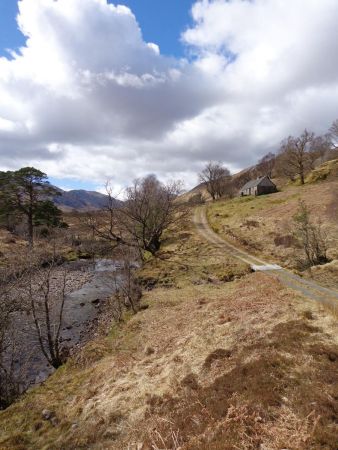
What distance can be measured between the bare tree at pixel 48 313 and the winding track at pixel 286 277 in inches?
540

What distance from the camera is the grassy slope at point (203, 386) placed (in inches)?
274

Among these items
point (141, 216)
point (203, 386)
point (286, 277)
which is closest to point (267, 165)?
point (141, 216)

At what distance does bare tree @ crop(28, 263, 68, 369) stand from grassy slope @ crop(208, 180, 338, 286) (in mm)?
17289

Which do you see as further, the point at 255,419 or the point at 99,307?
the point at 99,307

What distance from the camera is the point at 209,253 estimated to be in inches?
1380

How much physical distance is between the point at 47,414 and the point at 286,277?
17323 mm

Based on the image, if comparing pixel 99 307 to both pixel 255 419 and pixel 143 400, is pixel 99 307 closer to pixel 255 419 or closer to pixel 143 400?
pixel 143 400

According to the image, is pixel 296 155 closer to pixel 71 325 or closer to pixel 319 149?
pixel 319 149

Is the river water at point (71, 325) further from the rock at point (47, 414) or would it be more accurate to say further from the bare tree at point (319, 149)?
the bare tree at point (319, 149)

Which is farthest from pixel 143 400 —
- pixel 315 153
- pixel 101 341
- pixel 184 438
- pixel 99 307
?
pixel 315 153

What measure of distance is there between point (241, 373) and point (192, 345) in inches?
153

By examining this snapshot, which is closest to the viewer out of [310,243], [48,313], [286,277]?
[48,313]

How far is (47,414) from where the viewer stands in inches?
411

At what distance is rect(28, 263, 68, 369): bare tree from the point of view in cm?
1458
